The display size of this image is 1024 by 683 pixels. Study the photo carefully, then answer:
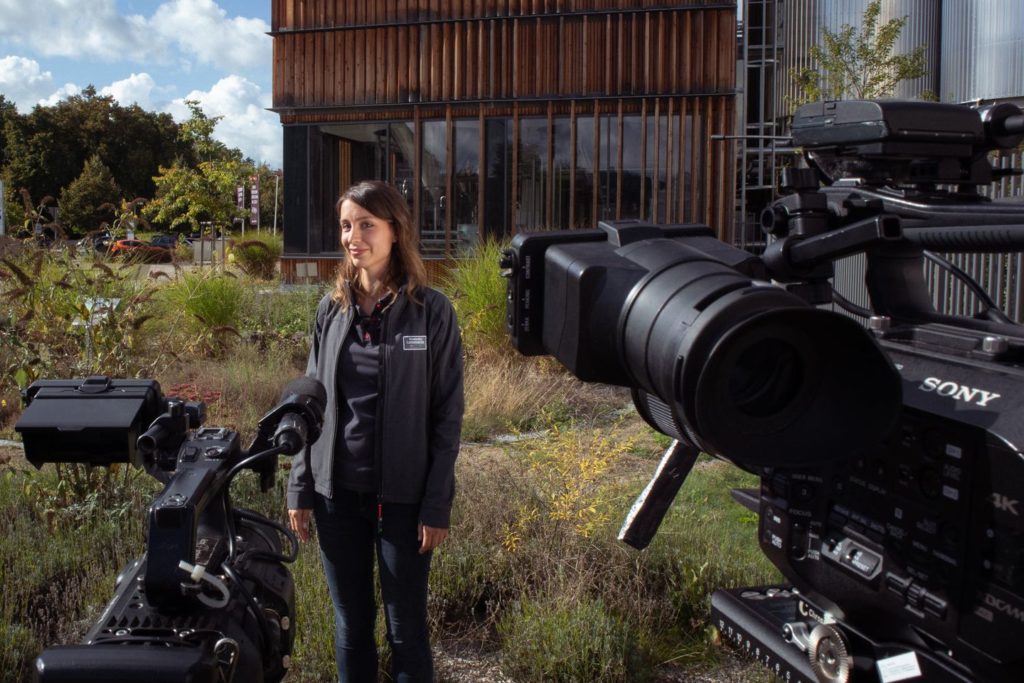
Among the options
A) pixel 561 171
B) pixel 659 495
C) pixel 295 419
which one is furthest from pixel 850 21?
pixel 295 419

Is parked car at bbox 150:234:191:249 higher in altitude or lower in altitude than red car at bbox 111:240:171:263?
higher

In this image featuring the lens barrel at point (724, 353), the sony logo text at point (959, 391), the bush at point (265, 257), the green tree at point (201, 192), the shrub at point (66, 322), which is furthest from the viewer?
the green tree at point (201, 192)

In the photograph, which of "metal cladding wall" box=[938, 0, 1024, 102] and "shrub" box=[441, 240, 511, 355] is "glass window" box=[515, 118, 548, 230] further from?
"metal cladding wall" box=[938, 0, 1024, 102]

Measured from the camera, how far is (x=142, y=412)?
2139 millimetres

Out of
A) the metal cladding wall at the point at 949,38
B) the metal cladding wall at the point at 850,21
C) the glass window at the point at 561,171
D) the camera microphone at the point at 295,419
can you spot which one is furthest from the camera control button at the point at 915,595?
the metal cladding wall at the point at 850,21

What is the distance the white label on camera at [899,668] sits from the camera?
201 cm

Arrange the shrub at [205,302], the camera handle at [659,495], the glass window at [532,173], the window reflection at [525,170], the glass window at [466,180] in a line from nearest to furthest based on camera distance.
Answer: the camera handle at [659,495] → the shrub at [205,302] → the window reflection at [525,170] → the glass window at [532,173] → the glass window at [466,180]

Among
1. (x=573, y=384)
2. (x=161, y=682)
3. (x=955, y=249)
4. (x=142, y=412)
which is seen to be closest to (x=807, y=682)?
(x=955, y=249)

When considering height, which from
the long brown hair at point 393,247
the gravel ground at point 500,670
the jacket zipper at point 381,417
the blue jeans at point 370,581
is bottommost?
the gravel ground at point 500,670

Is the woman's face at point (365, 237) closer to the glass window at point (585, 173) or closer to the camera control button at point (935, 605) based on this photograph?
the camera control button at point (935, 605)

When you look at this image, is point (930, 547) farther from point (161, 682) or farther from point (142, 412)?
point (142, 412)

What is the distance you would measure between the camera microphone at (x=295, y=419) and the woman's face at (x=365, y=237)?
100 centimetres

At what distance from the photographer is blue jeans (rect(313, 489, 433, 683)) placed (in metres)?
3.16

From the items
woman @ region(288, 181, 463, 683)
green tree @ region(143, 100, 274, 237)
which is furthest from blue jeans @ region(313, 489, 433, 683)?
green tree @ region(143, 100, 274, 237)
